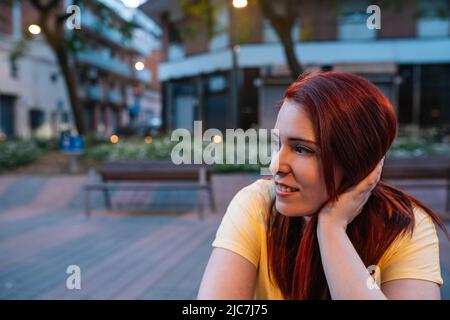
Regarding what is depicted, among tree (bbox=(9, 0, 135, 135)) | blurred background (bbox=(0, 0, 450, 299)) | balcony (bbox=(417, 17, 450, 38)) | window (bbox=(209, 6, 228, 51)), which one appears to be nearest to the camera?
blurred background (bbox=(0, 0, 450, 299))

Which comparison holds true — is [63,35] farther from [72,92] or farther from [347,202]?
[347,202]

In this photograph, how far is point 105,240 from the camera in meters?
5.88

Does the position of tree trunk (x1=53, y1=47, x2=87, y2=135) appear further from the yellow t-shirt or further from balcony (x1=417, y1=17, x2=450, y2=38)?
balcony (x1=417, y1=17, x2=450, y2=38)

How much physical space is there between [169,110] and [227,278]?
2543cm

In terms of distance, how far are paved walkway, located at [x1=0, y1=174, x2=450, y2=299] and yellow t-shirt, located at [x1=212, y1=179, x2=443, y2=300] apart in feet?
7.71

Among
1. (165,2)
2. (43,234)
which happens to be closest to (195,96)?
(165,2)

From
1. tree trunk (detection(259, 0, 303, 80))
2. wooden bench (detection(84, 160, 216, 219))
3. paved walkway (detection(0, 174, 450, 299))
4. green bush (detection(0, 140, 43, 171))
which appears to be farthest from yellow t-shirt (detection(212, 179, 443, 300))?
green bush (detection(0, 140, 43, 171))

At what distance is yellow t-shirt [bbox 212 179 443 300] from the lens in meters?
1.34

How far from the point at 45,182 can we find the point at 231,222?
8993 mm

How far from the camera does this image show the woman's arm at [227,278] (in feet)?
4.18

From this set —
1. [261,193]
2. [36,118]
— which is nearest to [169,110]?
[36,118]

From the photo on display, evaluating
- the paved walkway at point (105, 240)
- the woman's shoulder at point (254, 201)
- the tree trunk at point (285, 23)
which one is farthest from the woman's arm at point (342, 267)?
the tree trunk at point (285, 23)

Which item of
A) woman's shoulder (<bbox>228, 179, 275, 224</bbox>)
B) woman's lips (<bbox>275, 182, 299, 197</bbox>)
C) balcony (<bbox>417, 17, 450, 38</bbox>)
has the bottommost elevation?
woman's shoulder (<bbox>228, 179, 275, 224</bbox>)

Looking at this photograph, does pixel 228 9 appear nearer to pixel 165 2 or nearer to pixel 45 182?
pixel 165 2
